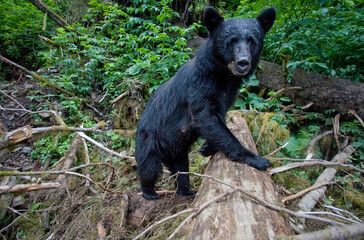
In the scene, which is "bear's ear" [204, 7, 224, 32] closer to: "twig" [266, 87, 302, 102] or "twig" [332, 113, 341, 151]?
"twig" [266, 87, 302, 102]

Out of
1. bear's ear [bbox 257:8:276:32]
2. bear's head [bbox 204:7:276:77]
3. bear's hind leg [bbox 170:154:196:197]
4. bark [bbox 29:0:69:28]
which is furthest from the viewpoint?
bark [bbox 29:0:69:28]

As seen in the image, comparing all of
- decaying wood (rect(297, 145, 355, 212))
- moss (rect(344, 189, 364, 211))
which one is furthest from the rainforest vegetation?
decaying wood (rect(297, 145, 355, 212))

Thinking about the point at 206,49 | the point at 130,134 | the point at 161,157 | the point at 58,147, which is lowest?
the point at 58,147

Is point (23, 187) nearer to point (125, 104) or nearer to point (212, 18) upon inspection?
point (125, 104)

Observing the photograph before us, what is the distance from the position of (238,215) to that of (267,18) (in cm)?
256

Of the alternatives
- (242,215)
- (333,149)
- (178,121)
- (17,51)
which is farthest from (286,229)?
(17,51)

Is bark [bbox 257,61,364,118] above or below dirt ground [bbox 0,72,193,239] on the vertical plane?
above

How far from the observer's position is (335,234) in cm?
139

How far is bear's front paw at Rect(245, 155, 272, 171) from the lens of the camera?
2.46 m

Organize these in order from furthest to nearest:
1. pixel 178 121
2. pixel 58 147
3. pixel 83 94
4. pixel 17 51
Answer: pixel 17 51 → pixel 83 94 → pixel 58 147 → pixel 178 121

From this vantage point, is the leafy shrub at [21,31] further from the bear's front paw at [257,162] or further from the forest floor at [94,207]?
the bear's front paw at [257,162]

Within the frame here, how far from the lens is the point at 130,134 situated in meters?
5.14

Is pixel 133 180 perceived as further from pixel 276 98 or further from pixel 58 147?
pixel 276 98

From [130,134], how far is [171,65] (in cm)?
191
